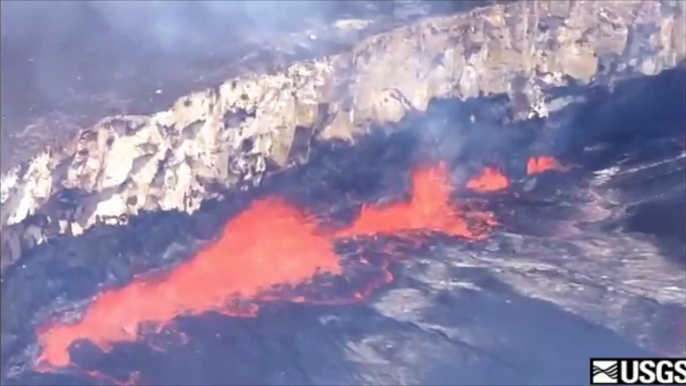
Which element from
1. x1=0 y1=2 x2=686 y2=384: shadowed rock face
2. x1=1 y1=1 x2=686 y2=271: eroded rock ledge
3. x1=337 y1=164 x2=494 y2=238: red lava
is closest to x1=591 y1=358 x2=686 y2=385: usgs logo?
x1=0 y1=2 x2=686 y2=384: shadowed rock face

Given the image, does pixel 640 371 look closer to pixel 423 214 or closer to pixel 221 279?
pixel 423 214

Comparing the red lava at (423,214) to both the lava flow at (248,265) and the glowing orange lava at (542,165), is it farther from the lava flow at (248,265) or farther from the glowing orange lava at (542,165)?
the glowing orange lava at (542,165)

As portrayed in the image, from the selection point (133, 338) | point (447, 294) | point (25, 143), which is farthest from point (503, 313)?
point (25, 143)

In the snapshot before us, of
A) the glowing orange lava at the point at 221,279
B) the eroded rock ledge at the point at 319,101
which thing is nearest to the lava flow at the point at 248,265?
the glowing orange lava at the point at 221,279

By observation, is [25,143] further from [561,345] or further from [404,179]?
[561,345]

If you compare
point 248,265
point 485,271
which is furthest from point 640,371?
point 248,265

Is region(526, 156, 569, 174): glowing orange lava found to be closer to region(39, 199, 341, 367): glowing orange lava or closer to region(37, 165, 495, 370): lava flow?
region(37, 165, 495, 370): lava flow
